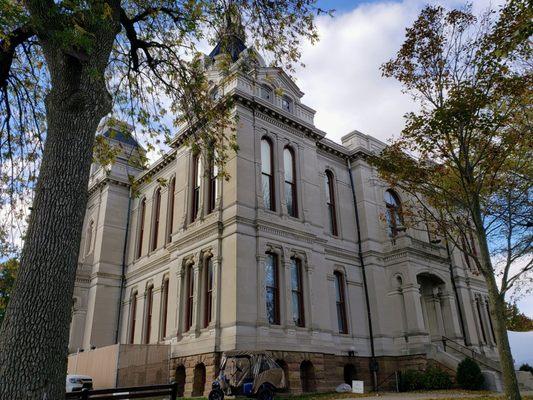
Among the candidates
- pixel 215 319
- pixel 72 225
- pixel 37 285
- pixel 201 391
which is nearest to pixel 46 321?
pixel 37 285

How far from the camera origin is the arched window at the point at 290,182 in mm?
23422

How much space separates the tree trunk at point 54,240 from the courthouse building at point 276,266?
10146 millimetres

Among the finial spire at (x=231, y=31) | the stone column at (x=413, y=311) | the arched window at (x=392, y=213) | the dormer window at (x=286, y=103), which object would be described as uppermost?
the dormer window at (x=286, y=103)

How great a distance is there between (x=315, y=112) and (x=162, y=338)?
613 inches

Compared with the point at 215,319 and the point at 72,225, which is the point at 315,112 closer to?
the point at 215,319

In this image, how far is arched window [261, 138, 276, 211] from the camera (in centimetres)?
2241

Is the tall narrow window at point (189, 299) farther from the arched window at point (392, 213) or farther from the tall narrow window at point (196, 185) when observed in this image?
the arched window at point (392, 213)

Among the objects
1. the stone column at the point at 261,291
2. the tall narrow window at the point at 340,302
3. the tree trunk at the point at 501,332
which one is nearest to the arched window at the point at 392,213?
the tall narrow window at the point at 340,302

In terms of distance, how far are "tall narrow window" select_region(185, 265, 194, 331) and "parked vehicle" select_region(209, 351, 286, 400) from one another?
19.9 feet

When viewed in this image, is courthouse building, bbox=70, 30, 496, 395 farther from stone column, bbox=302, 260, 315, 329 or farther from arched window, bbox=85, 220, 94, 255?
arched window, bbox=85, 220, 94, 255

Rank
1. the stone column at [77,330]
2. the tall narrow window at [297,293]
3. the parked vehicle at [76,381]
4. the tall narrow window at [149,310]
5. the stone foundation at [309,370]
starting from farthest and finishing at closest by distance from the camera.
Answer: the stone column at [77,330] < the tall narrow window at [149,310] < the tall narrow window at [297,293] < the parked vehicle at [76,381] < the stone foundation at [309,370]

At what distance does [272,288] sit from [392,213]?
37.3 ft

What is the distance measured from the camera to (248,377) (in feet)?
48.9

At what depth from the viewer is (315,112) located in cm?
2644
